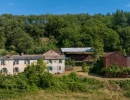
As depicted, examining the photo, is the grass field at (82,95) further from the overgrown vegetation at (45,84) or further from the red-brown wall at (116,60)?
the red-brown wall at (116,60)

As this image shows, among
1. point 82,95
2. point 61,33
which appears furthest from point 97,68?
point 61,33

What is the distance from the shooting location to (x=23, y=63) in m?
46.4

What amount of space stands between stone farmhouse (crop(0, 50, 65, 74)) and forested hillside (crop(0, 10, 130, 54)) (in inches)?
463

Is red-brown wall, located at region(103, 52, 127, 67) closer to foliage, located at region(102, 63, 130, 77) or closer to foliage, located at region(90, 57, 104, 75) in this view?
foliage, located at region(102, 63, 130, 77)

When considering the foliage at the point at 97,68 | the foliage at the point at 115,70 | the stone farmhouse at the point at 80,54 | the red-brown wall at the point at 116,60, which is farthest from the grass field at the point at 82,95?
the stone farmhouse at the point at 80,54

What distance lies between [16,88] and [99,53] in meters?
22.0

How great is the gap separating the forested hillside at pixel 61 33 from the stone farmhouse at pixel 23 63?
1176 cm

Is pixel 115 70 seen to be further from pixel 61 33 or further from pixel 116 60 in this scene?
pixel 61 33

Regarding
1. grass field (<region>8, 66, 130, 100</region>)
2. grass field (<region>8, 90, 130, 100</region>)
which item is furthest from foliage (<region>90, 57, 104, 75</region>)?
grass field (<region>8, 90, 130, 100</region>)

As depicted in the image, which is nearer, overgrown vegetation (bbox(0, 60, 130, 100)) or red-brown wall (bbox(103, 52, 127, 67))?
overgrown vegetation (bbox(0, 60, 130, 100))

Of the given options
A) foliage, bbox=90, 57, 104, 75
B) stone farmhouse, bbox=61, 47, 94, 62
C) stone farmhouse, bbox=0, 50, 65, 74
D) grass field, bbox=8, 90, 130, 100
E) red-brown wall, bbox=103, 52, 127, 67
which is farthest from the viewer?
stone farmhouse, bbox=61, 47, 94, 62

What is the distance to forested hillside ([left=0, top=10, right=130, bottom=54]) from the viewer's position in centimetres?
6569

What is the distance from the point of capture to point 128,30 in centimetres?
6869

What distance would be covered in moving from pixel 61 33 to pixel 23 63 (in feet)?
95.6
